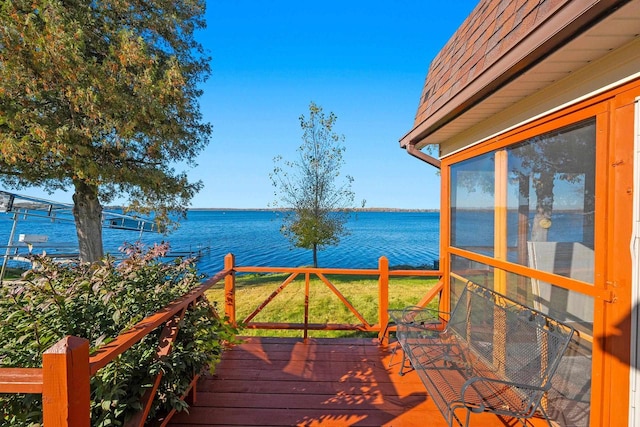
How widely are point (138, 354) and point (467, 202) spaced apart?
11.1 feet

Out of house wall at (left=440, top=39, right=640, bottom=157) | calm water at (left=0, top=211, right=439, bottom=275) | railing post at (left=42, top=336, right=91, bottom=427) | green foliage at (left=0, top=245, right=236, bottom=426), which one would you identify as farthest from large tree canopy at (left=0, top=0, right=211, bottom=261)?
railing post at (left=42, top=336, right=91, bottom=427)

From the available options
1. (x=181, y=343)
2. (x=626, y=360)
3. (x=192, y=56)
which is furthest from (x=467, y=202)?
(x=192, y=56)

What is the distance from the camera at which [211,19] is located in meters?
9.77

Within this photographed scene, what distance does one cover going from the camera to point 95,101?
254 inches

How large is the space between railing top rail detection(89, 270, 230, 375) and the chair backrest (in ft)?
7.53

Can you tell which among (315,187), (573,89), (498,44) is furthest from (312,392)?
(315,187)

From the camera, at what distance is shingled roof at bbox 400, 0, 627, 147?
1492mm

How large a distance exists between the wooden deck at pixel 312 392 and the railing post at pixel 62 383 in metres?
1.43

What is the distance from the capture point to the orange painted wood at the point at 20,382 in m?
1.23

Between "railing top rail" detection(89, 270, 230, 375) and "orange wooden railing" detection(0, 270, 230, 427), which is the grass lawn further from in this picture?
"orange wooden railing" detection(0, 270, 230, 427)

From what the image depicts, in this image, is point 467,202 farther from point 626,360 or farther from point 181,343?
point 181,343

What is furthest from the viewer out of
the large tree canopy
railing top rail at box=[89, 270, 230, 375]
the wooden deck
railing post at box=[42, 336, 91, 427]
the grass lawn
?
the large tree canopy

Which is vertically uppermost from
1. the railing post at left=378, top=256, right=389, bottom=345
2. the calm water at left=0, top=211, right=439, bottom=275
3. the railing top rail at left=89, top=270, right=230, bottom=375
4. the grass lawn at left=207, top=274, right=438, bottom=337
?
the railing top rail at left=89, top=270, right=230, bottom=375

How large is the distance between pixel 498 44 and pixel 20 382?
3.16 m
